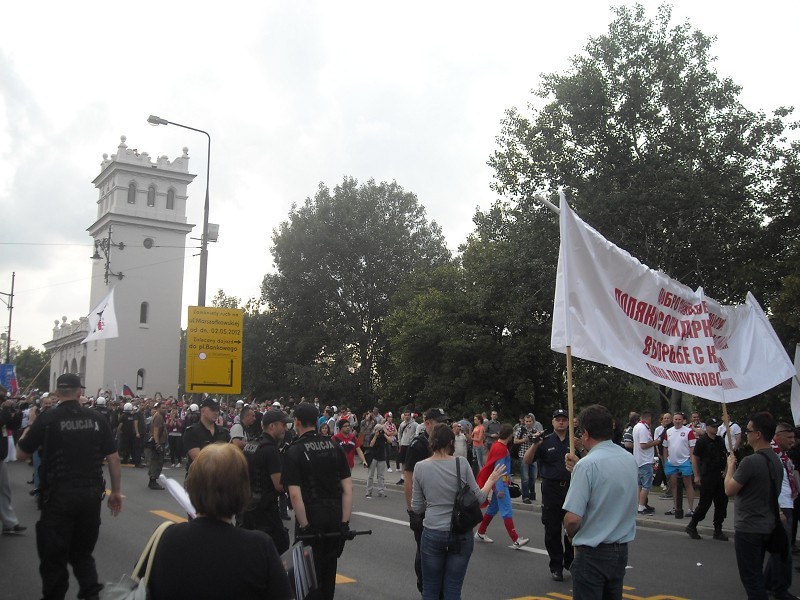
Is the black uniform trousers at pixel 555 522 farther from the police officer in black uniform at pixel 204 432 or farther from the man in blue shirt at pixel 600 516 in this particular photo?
the man in blue shirt at pixel 600 516

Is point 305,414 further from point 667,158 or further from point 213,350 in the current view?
point 667,158

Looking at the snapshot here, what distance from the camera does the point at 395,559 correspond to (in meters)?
9.63

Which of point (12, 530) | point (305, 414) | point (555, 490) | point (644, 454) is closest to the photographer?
point (305, 414)

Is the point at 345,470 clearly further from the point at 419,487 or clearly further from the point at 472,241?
the point at 472,241

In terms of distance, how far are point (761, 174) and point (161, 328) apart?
49.6 metres

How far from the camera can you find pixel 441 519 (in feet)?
19.8

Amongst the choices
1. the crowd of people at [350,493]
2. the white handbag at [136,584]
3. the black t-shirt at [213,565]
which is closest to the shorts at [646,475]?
the crowd of people at [350,493]

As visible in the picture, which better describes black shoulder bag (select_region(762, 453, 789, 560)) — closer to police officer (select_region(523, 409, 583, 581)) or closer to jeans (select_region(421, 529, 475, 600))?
police officer (select_region(523, 409, 583, 581))

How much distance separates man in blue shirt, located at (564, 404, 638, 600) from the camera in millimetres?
4871

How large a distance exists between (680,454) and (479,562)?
607 cm

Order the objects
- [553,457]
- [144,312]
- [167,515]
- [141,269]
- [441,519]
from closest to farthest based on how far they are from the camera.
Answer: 1. [441,519]
2. [553,457]
3. [167,515]
4. [141,269]
5. [144,312]

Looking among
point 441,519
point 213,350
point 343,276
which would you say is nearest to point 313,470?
point 441,519

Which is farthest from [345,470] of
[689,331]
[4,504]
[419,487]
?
[4,504]

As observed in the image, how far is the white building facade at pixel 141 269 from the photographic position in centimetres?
6216
